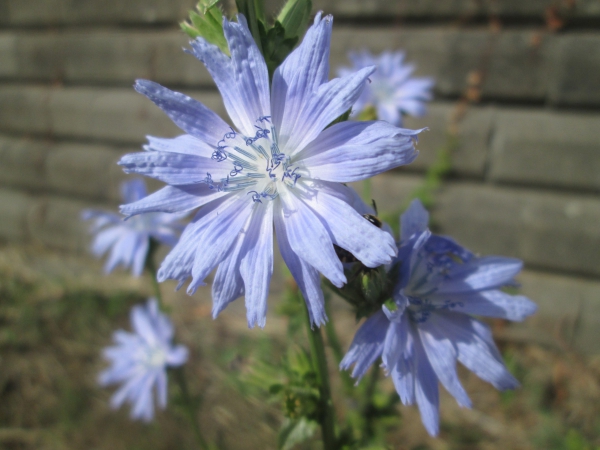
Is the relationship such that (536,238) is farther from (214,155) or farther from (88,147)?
(88,147)

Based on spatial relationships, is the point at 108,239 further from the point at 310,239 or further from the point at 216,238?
the point at 310,239

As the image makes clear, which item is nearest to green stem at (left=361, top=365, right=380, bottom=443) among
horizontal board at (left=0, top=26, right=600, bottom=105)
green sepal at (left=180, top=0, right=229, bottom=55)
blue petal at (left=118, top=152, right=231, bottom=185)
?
blue petal at (left=118, top=152, right=231, bottom=185)

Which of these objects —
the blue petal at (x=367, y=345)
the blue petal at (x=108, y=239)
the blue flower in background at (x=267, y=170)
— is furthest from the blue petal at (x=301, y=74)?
the blue petal at (x=108, y=239)

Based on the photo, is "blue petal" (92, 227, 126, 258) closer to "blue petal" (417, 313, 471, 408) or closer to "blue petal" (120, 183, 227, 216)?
"blue petal" (120, 183, 227, 216)

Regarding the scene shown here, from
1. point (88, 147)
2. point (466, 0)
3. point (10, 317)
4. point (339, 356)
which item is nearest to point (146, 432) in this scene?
point (10, 317)

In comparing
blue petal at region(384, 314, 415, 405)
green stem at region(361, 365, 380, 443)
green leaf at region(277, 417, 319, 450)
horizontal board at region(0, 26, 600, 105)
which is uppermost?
horizontal board at region(0, 26, 600, 105)

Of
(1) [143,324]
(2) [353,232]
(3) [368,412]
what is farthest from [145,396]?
(2) [353,232]
